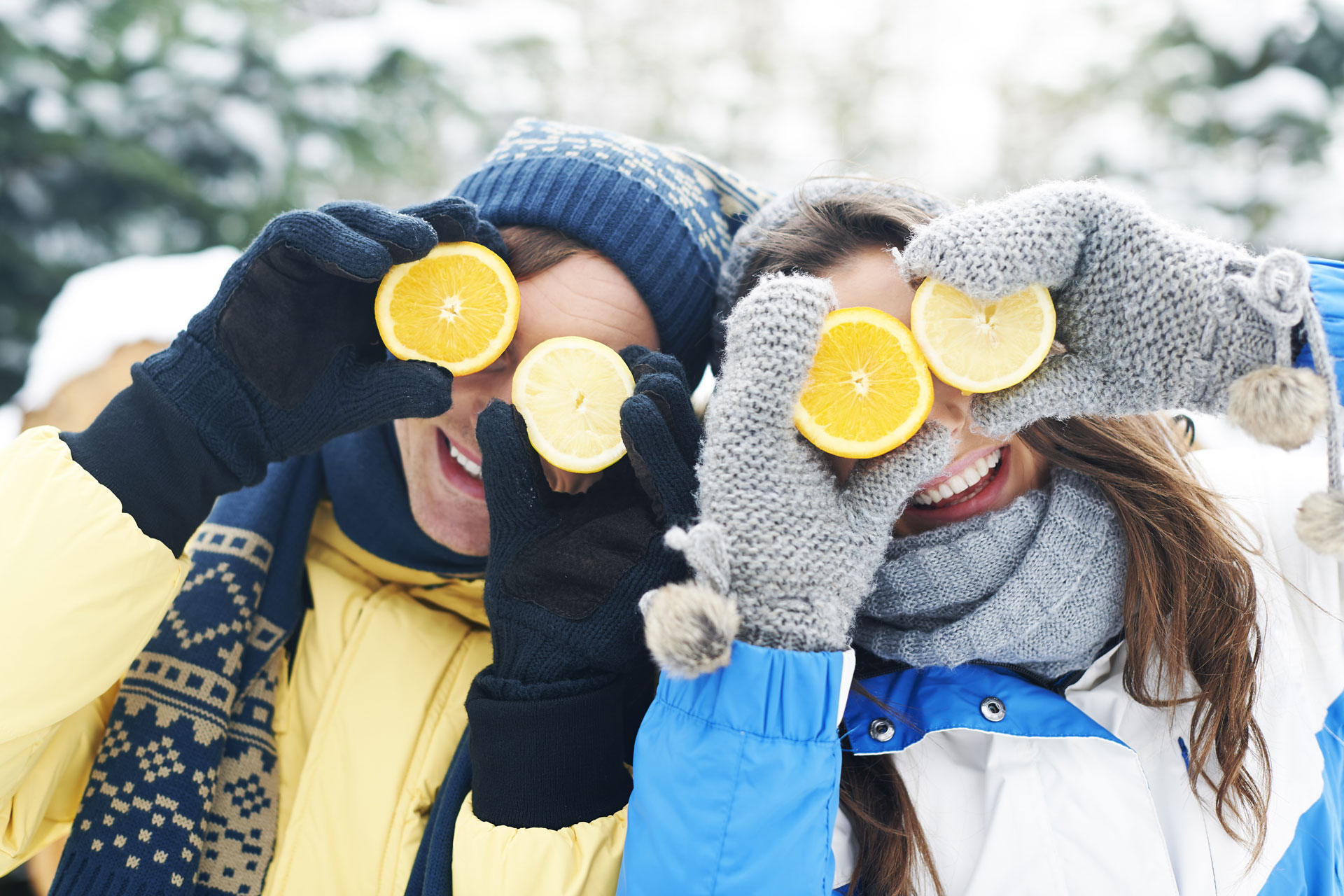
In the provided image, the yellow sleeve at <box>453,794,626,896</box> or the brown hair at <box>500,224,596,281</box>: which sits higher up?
the brown hair at <box>500,224,596,281</box>

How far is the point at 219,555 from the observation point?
2.13 metres

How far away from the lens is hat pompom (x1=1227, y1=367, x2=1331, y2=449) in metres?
1.33

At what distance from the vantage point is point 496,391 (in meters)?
2.04

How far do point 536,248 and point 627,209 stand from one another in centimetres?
26

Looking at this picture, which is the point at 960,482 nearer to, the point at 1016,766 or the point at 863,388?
the point at 863,388

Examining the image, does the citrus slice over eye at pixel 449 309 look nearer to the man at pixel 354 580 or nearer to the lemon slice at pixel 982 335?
the man at pixel 354 580

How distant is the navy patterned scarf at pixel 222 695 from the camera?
181cm

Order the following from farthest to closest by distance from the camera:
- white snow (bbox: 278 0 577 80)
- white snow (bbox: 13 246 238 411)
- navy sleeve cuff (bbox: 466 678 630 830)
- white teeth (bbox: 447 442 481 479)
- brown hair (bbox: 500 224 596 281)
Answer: white snow (bbox: 278 0 577 80) → white snow (bbox: 13 246 238 411) → white teeth (bbox: 447 442 481 479) → brown hair (bbox: 500 224 596 281) → navy sleeve cuff (bbox: 466 678 630 830)

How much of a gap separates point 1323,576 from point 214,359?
2614 millimetres

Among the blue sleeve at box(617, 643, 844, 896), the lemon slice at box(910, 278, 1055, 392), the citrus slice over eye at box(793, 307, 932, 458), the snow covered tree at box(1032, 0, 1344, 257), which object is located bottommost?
the blue sleeve at box(617, 643, 844, 896)

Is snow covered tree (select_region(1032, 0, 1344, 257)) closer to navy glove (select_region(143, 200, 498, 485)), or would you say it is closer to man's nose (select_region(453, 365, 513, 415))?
man's nose (select_region(453, 365, 513, 415))

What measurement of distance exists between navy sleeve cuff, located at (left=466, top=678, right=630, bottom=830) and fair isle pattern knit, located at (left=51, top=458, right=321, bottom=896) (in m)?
0.68

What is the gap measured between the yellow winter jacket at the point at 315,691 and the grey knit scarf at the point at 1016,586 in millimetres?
811

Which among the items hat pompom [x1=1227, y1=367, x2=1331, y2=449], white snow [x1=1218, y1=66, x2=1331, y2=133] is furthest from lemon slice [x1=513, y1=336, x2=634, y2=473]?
white snow [x1=1218, y1=66, x2=1331, y2=133]
